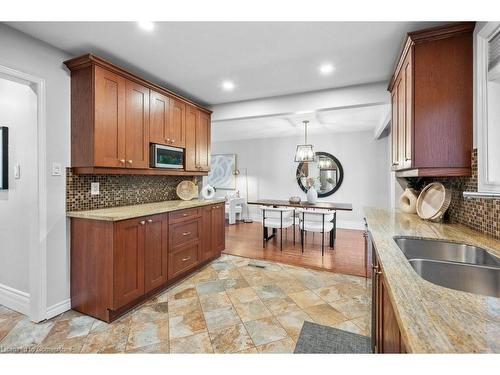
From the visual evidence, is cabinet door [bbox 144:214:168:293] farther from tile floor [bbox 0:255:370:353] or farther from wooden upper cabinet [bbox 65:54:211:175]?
wooden upper cabinet [bbox 65:54:211:175]

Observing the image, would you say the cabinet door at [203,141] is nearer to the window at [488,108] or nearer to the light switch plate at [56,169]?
the light switch plate at [56,169]

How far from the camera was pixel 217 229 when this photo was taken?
3.52 meters

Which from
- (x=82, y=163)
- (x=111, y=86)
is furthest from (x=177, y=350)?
(x=111, y=86)

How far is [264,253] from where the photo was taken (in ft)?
12.8

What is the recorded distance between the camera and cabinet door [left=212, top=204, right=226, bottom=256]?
3414 mm

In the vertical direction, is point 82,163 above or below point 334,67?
below

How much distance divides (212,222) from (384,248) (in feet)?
→ 7.98

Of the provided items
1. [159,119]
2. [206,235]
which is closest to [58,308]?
[206,235]

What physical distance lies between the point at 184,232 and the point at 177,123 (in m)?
1.39

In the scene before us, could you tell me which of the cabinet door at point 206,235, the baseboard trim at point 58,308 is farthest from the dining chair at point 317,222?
the baseboard trim at point 58,308

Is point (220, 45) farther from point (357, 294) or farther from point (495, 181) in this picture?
point (357, 294)

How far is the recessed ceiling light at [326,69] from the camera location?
245 centimetres

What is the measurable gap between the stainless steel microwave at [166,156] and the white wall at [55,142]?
776 mm

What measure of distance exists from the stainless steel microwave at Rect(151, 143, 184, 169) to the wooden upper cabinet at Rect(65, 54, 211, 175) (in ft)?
0.22
